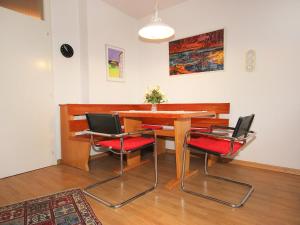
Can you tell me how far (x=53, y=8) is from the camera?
302 centimetres

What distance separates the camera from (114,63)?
3814 mm

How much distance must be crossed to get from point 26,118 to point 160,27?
7.17ft

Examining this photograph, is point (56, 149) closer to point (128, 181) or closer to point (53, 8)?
point (128, 181)

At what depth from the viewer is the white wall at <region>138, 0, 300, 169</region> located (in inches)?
101

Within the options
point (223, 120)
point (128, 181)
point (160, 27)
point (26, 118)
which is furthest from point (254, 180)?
point (26, 118)

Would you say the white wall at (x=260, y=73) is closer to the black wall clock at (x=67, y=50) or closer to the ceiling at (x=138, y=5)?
the ceiling at (x=138, y=5)

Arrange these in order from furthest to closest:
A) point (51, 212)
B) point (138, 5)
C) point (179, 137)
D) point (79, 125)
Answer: point (138, 5), point (79, 125), point (179, 137), point (51, 212)

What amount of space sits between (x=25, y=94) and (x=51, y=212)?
1.74m

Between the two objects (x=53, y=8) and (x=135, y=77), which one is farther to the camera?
(x=135, y=77)

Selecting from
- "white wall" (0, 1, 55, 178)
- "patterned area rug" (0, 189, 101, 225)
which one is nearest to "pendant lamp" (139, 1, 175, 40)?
"white wall" (0, 1, 55, 178)

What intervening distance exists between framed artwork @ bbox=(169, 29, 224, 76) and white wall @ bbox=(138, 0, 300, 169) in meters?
0.10

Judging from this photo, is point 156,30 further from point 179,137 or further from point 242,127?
point 242,127

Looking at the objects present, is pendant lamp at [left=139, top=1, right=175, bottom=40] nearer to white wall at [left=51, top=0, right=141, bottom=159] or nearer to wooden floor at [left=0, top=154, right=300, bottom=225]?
white wall at [left=51, top=0, right=141, bottom=159]

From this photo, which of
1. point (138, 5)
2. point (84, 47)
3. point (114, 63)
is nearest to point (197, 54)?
point (138, 5)
